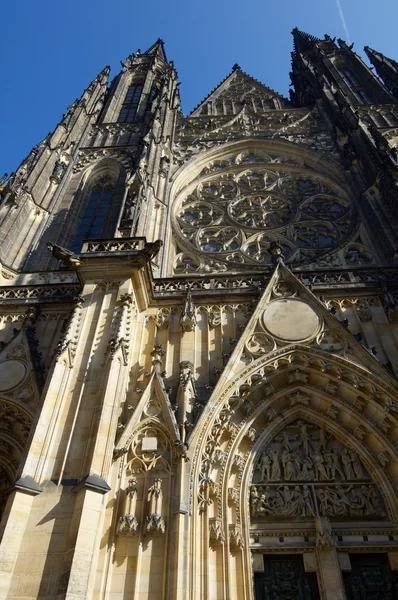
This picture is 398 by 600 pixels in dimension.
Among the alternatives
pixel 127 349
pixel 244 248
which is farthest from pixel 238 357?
pixel 244 248

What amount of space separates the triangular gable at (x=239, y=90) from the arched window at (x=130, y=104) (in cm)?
268

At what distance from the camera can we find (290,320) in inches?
382

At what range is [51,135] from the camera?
56.2 feet

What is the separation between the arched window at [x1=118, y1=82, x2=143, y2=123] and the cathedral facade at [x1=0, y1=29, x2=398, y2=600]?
6.07 m

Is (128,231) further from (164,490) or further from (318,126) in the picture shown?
(318,126)

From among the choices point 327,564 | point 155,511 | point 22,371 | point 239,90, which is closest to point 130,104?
point 239,90

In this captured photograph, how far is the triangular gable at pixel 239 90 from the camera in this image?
70.0 feet

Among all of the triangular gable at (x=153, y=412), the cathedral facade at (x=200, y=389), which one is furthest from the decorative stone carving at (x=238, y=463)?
the triangular gable at (x=153, y=412)

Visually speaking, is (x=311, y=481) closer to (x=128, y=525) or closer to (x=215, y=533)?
(x=215, y=533)

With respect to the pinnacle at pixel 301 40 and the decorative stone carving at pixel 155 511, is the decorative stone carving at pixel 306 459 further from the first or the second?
the pinnacle at pixel 301 40

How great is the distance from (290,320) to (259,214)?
5.64m

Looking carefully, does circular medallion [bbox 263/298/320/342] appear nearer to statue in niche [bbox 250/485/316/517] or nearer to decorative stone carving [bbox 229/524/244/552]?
statue in niche [bbox 250/485/316/517]

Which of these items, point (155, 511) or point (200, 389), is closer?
point (155, 511)

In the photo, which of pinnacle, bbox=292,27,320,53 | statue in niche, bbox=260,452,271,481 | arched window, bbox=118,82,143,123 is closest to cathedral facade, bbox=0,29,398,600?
statue in niche, bbox=260,452,271,481
